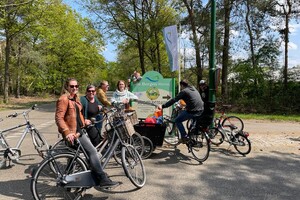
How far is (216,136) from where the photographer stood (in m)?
6.93

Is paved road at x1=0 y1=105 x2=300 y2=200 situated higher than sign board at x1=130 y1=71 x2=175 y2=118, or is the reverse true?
sign board at x1=130 y1=71 x2=175 y2=118

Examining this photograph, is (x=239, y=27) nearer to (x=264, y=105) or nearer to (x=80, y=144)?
(x=264, y=105)

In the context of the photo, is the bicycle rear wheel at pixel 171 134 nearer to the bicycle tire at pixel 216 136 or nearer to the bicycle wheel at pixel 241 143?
the bicycle tire at pixel 216 136

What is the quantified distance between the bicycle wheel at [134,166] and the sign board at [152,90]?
3.49 meters

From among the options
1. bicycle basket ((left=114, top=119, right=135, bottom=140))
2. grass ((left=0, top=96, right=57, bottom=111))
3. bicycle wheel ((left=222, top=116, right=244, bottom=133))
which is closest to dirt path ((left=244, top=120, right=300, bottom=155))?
bicycle wheel ((left=222, top=116, right=244, bottom=133))

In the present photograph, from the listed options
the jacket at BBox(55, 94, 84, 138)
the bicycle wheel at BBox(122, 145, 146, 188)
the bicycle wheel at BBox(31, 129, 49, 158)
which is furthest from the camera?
the bicycle wheel at BBox(31, 129, 49, 158)

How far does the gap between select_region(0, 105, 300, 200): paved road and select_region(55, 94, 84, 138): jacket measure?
3.68 feet

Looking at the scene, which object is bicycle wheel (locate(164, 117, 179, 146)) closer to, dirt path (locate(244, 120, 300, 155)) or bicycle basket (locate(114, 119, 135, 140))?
dirt path (locate(244, 120, 300, 155))

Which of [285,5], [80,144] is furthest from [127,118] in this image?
[285,5]

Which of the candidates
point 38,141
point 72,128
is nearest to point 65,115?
point 72,128

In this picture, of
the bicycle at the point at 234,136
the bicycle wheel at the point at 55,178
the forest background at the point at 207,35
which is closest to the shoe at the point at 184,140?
the bicycle at the point at 234,136

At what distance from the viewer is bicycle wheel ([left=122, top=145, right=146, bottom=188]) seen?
4218 mm

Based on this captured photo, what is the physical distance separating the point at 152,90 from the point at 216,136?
2.28m

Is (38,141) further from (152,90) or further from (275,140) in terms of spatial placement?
(275,140)
